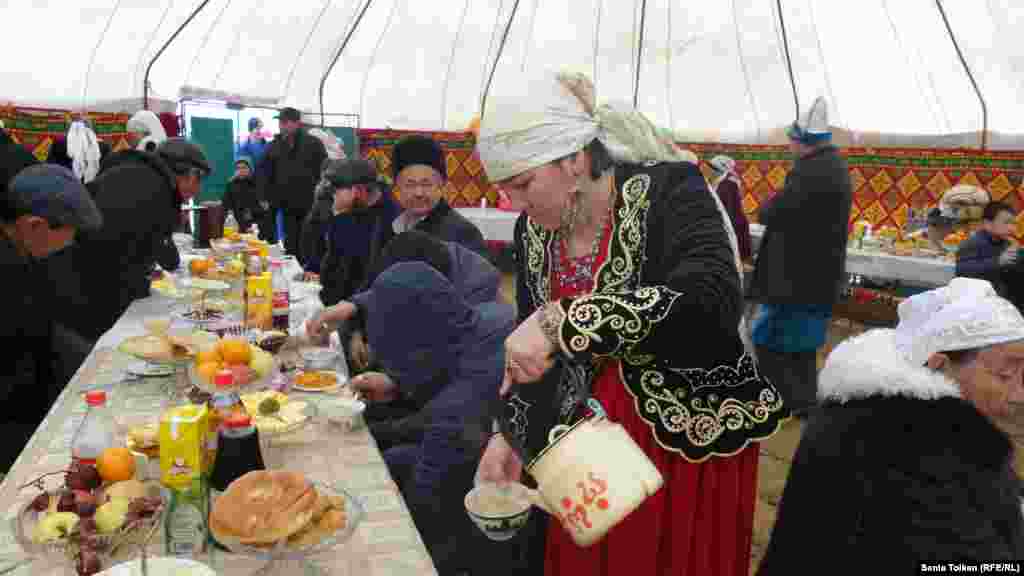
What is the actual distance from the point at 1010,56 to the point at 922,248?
306cm

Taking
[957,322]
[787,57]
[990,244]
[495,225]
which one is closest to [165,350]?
[957,322]

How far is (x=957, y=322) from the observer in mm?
1434

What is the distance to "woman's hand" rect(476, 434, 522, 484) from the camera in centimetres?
156

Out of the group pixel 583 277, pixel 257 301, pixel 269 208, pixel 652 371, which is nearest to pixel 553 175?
pixel 583 277

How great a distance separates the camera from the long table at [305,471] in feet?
4.06

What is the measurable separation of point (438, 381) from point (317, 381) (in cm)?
39

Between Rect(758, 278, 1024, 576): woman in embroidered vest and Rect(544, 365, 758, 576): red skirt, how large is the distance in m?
0.09

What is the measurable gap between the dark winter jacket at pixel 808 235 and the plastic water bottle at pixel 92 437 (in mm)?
3479

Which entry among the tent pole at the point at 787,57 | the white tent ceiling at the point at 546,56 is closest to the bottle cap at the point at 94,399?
the white tent ceiling at the point at 546,56

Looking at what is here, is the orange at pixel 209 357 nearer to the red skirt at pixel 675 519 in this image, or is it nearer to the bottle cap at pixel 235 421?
the bottle cap at pixel 235 421

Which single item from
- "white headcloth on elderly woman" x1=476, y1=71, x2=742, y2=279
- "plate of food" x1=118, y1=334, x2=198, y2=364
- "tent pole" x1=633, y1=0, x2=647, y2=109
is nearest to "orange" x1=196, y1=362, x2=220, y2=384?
"plate of food" x1=118, y1=334, x2=198, y2=364

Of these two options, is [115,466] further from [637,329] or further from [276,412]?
[637,329]

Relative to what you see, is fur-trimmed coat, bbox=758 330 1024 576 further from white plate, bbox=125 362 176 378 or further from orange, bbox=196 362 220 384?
white plate, bbox=125 362 176 378

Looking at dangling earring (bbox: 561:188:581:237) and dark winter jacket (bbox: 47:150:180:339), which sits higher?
dangling earring (bbox: 561:188:581:237)
